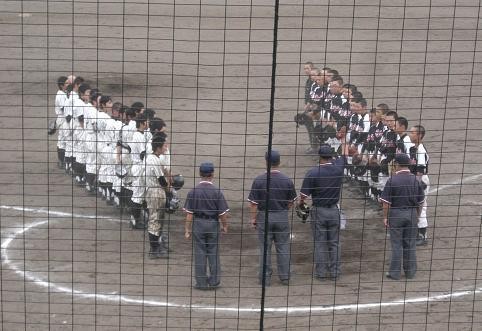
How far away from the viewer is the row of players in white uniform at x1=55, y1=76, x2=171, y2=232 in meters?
11.6

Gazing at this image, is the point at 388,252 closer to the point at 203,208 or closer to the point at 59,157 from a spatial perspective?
the point at 203,208

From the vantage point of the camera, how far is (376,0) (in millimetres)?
24547

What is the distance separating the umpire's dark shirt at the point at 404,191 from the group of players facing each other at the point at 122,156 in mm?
2209

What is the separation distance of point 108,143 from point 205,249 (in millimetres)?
3078

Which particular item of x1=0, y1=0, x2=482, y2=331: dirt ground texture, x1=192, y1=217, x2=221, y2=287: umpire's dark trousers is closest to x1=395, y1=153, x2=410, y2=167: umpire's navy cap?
x1=0, y1=0, x2=482, y2=331: dirt ground texture

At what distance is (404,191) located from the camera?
10.3m

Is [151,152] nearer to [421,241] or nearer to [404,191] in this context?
[404,191]

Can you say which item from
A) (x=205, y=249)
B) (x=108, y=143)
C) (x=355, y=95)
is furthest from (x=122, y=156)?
(x=355, y=95)

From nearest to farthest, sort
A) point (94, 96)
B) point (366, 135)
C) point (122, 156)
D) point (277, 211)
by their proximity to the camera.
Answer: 1. point (277, 211)
2. point (122, 156)
3. point (366, 135)
4. point (94, 96)

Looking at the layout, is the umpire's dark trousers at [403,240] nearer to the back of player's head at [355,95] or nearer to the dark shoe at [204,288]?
the dark shoe at [204,288]

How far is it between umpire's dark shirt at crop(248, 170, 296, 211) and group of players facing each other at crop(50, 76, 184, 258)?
94 cm

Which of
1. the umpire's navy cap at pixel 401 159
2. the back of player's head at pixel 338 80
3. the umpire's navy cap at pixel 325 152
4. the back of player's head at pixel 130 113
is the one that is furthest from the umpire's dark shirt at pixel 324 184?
the back of player's head at pixel 338 80

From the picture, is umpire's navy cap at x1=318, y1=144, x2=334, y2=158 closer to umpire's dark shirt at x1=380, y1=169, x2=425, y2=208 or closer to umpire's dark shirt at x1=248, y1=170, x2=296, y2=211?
umpire's dark shirt at x1=248, y1=170, x2=296, y2=211

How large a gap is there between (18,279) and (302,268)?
115 inches
